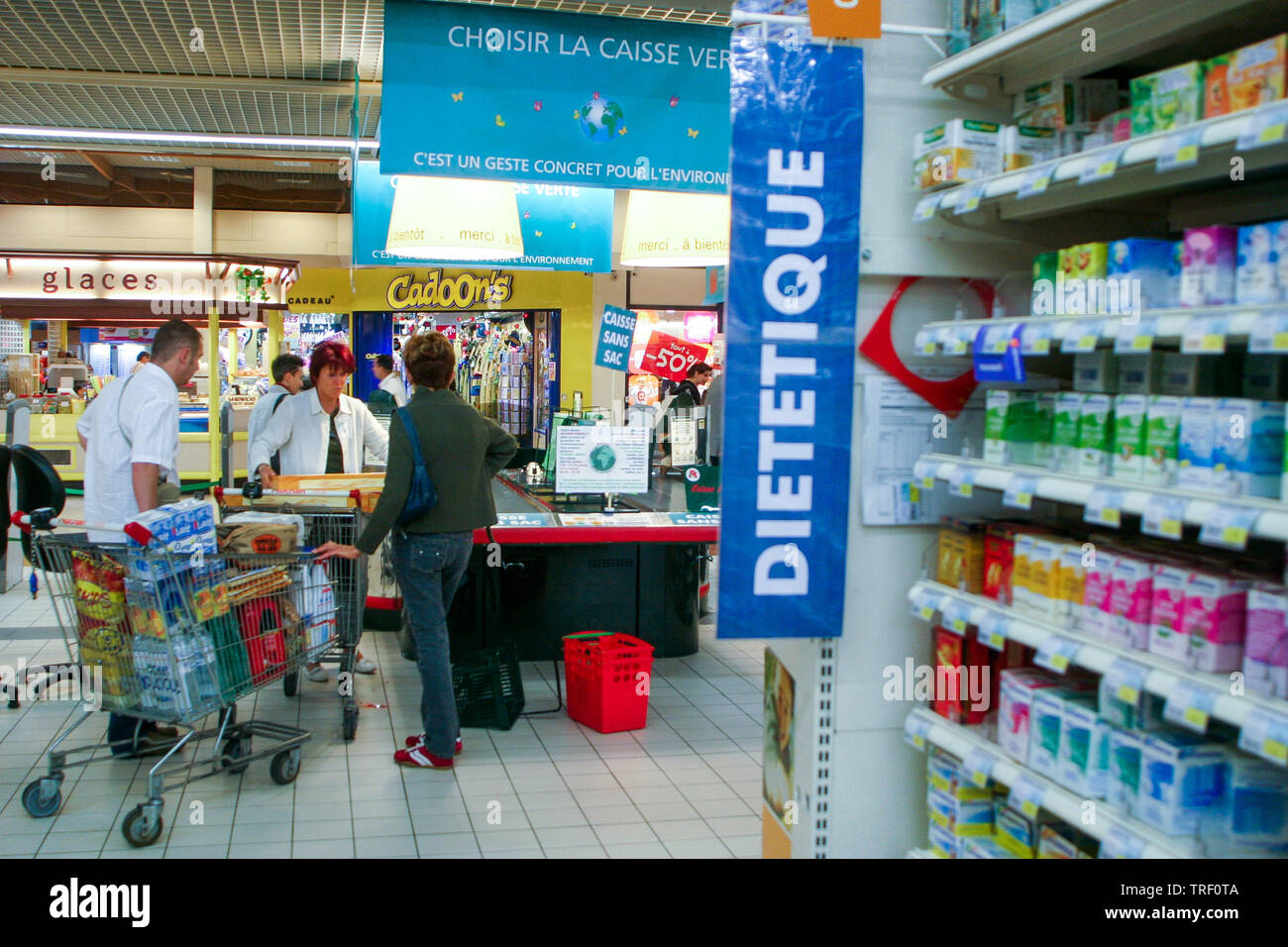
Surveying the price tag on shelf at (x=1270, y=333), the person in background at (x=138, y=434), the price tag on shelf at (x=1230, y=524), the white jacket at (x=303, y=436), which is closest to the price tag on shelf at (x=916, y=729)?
the price tag on shelf at (x=1230, y=524)

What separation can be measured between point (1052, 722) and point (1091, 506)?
1.81 feet

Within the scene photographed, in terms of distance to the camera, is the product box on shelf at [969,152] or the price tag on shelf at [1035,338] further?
the product box on shelf at [969,152]

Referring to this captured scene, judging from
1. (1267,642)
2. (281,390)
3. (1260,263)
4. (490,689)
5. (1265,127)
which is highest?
(1265,127)

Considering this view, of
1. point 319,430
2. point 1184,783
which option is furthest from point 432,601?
point 1184,783

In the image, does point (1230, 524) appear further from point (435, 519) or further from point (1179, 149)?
point (435, 519)

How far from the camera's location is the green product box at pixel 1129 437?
7.44 ft

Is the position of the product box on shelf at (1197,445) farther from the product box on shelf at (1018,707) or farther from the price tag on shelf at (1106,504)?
the product box on shelf at (1018,707)

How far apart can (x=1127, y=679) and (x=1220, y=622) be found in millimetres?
198

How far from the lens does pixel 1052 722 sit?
2490 millimetres

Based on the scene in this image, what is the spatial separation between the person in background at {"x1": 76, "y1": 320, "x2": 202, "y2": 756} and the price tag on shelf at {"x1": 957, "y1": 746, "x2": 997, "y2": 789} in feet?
11.2

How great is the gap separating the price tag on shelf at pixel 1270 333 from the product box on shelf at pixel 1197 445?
0.82 ft

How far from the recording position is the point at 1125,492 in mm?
2195
